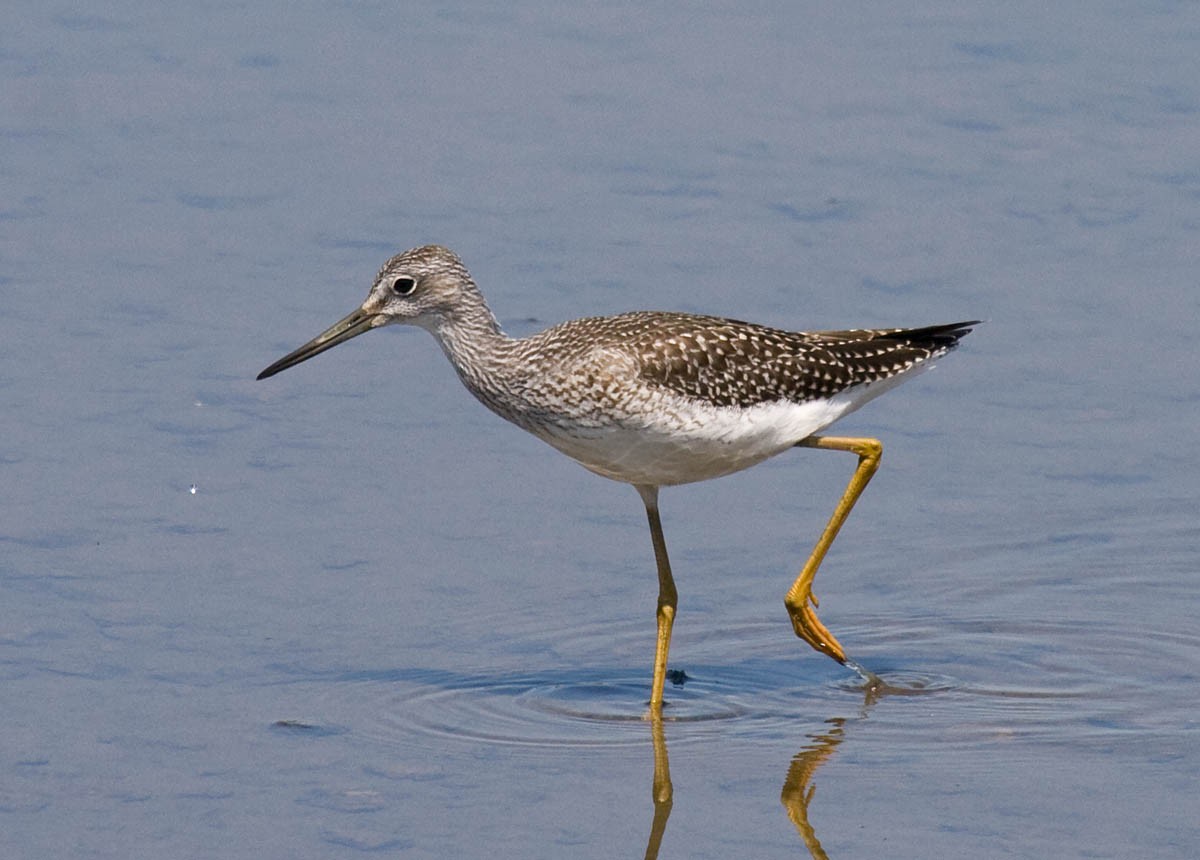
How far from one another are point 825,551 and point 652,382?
4.38 ft

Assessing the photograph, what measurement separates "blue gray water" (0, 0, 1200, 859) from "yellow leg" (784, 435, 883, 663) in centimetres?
22

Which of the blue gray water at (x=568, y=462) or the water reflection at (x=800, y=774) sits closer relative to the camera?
the water reflection at (x=800, y=774)

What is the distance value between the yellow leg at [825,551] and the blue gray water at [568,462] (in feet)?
0.71

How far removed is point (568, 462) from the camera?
12.3m

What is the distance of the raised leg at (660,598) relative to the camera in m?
10.2

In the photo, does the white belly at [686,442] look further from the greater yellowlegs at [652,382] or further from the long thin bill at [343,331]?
the long thin bill at [343,331]

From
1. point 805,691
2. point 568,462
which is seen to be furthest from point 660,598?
point 568,462

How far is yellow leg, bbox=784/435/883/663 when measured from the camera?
10.4 metres

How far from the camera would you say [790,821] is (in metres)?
8.83

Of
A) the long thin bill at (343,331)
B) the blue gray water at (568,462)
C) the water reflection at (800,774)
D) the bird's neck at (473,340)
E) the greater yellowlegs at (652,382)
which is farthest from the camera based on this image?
the long thin bill at (343,331)

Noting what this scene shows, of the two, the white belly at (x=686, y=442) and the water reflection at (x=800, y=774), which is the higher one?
the white belly at (x=686, y=442)

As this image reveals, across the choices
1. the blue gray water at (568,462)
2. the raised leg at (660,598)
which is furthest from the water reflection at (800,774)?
the raised leg at (660,598)

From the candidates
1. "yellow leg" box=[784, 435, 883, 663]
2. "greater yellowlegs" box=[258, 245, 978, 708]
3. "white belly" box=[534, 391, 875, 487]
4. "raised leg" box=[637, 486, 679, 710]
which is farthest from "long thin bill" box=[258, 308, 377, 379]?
"yellow leg" box=[784, 435, 883, 663]

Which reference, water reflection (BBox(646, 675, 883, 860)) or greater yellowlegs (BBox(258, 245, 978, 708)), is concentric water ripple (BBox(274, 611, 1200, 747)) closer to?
water reflection (BBox(646, 675, 883, 860))
